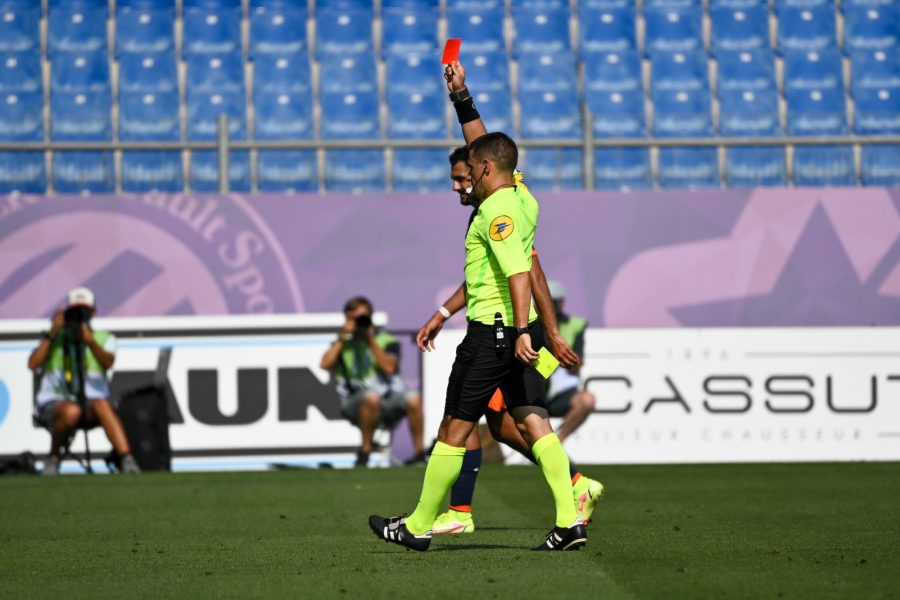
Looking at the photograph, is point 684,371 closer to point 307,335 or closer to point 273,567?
point 307,335

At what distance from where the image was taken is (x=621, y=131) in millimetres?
19031

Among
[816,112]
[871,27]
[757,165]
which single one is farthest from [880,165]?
[871,27]

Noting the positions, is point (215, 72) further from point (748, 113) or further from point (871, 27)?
point (871, 27)

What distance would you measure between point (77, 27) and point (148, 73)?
1197mm

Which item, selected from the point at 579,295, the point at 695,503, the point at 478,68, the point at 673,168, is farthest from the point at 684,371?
the point at 478,68

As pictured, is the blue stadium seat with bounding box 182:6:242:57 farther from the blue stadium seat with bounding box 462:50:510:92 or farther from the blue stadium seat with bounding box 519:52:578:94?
the blue stadium seat with bounding box 519:52:578:94

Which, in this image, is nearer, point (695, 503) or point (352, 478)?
point (695, 503)

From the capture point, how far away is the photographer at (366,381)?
14.4 metres

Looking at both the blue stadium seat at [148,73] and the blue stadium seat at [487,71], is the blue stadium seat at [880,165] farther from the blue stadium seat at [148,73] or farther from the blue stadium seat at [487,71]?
the blue stadium seat at [148,73]

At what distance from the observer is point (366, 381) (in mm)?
14531

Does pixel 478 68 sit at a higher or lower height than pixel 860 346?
higher

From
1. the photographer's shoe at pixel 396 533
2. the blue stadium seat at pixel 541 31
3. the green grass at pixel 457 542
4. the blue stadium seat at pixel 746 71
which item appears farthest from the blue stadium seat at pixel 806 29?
the photographer's shoe at pixel 396 533

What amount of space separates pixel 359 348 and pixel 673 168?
4.31m

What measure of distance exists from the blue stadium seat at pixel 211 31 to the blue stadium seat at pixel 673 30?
17.6 ft
